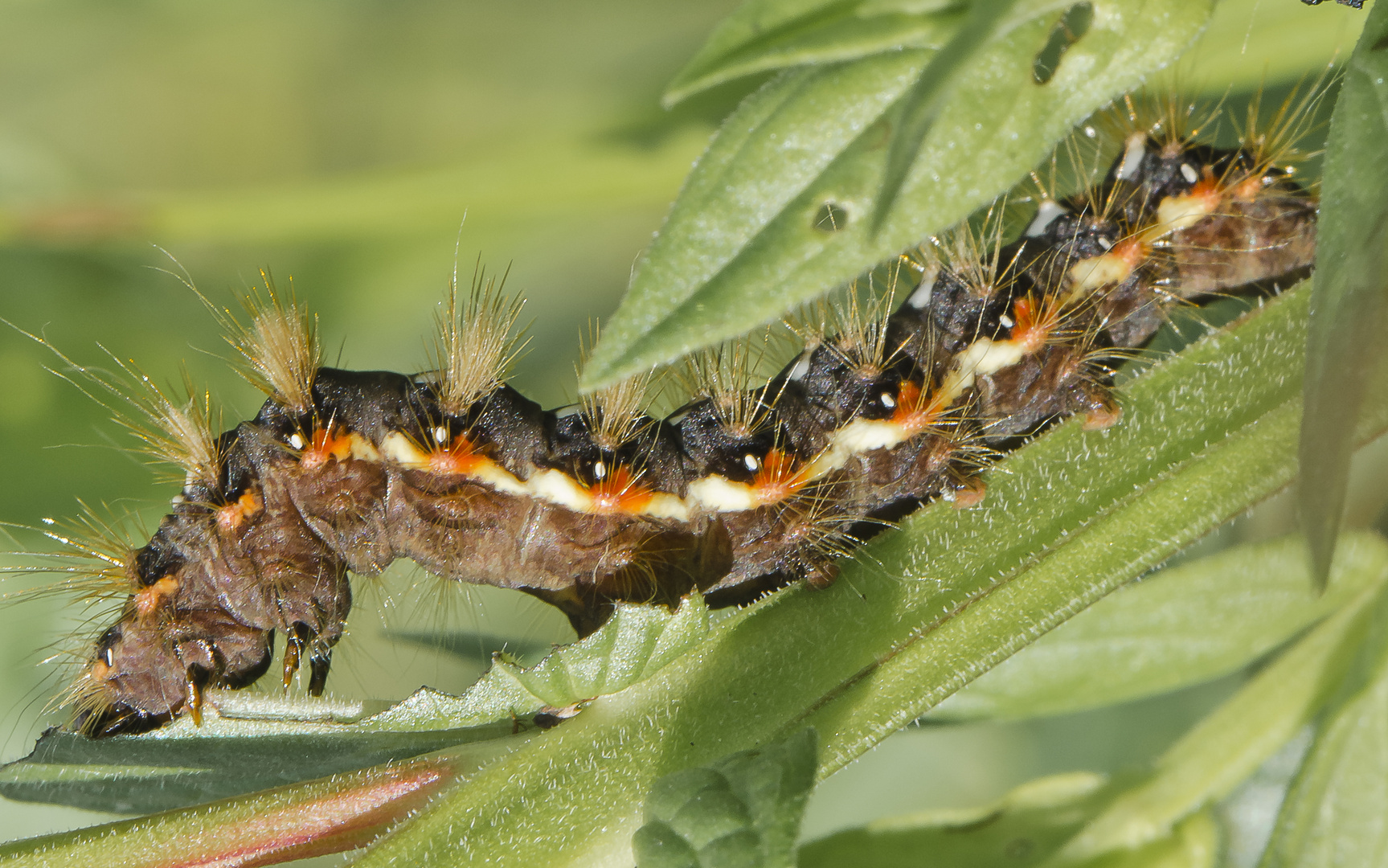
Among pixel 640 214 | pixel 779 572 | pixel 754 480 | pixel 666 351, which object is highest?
pixel 640 214

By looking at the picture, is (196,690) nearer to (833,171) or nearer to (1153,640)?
(833,171)

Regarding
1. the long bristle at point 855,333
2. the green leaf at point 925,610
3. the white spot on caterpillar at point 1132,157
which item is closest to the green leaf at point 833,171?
the green leaf at point 925,610

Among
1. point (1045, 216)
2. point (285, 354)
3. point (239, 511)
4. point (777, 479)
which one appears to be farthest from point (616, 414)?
point (1045, 216)

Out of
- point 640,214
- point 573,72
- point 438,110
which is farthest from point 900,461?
point 438,110

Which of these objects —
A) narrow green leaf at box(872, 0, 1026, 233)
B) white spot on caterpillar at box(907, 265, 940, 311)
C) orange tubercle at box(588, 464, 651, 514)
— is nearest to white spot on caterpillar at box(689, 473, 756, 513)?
orange tubercle at box(588, 464, 651, 514)

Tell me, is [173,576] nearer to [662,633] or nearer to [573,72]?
[662,633]

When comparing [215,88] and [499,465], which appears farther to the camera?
[215,88]
